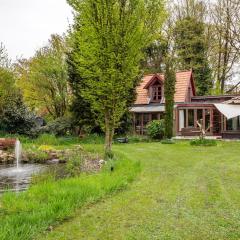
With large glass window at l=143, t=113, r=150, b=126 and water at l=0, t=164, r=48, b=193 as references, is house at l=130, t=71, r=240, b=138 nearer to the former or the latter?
large glass window at l=143, t=113, r=150, b=126

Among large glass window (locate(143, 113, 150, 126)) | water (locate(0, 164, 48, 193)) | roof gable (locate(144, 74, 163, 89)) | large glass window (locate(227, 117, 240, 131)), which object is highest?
roof gable (locate(144, 74, 163, 89))

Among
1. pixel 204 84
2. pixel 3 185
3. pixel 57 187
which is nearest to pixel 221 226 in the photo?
pixel 57 187

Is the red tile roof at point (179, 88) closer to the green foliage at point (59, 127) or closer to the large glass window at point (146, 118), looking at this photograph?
the large glass window at point (146, 118)

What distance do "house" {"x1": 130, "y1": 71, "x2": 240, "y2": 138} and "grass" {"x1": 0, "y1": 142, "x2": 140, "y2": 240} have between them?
18.9 m

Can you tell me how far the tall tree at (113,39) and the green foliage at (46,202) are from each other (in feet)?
16.6

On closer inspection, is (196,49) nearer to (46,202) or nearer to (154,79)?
(154,79)

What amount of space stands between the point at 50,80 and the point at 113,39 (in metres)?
17.6

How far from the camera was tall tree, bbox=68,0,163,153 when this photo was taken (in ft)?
44.1

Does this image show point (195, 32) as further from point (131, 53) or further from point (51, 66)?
point (131, 53)

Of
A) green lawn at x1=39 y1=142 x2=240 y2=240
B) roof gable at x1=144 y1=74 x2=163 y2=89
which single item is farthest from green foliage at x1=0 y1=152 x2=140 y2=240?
roof gable at x1=144 y1=74 x2=163 y2=89

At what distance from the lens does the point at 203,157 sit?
587 inches

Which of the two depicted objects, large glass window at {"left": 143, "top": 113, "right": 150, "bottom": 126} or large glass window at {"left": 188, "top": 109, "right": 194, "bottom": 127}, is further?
large glass window at {"left": 143, "top": 113, "right": 150, "bottom": 126}

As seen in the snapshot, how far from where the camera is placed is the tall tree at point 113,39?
529 inches

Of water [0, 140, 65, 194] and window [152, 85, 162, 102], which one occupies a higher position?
window [152, 85, 162, 102]
